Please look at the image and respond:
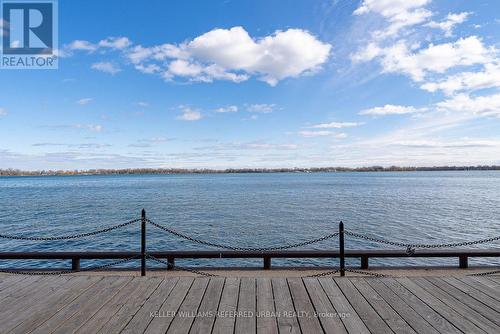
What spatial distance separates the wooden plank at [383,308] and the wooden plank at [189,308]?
2819 mm

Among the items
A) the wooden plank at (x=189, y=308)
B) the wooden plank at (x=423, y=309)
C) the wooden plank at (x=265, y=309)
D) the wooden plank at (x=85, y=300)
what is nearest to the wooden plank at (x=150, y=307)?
the wooden plank at (x=189, y=308)

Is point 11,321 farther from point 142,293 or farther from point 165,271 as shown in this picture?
point 165,271

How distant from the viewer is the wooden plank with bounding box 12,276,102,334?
4.13 m

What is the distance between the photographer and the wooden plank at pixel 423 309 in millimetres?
3980

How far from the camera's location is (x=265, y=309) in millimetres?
4523

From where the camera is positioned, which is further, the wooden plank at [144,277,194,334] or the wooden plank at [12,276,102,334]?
the wooden plank at [12,276,102,334]

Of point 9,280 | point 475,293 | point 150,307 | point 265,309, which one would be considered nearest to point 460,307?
point 475,293

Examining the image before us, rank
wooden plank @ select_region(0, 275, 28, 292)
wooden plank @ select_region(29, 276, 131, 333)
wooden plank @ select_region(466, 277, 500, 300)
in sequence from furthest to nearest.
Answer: wooden plank @ select_region(0, 275, 28, 292) < wooden plank @ select_region(466, 277, 500, 300) < wooden plank @ select_region(29, 276, 131, 333)

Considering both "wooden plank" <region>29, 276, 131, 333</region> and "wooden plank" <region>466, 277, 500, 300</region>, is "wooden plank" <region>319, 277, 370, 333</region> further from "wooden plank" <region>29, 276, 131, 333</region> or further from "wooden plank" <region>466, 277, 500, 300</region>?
"wooden plank" <region>29, 276, 131, 333</region>

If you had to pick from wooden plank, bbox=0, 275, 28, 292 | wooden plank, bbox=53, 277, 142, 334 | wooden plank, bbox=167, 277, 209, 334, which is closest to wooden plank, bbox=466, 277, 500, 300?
wooden plank, bbox=167, 277, 209, 334

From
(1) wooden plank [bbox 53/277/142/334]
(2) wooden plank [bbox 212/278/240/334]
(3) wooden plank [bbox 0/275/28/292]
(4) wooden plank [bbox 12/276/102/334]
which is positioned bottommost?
(3) wooden plank [bbox 0/275/28/292]

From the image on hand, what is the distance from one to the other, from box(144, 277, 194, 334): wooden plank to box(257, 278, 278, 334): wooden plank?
1302 millimetres

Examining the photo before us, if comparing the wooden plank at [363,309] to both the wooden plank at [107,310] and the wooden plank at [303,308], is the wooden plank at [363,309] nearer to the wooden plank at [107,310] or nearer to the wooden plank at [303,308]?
Answer: the wooden plank at [303,308]

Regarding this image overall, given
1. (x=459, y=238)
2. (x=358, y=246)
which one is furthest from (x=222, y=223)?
(x=459, y=238)
